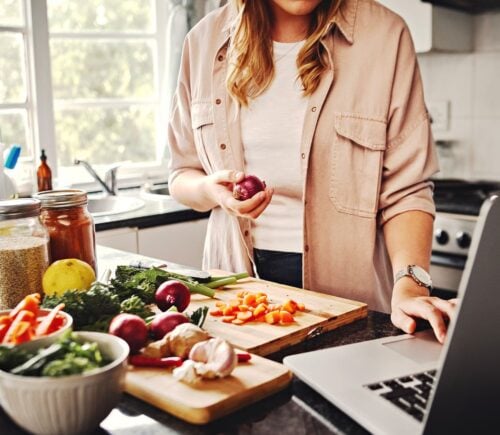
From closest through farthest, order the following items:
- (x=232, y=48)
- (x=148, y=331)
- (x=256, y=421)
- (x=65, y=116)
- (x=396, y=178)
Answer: (x=256, y=421), (x=148, y=331), (x=396, y=178), (x=232, y=48), (x=65, y=116)

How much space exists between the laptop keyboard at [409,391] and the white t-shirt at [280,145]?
0.77 m

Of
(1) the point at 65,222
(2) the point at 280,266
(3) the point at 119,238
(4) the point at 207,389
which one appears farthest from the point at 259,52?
(3) the point at 119,238

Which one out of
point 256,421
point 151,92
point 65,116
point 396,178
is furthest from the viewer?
point 151,92

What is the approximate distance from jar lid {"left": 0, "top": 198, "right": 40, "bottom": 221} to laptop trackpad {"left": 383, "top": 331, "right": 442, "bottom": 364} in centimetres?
65

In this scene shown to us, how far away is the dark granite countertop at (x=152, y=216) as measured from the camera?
2.60m

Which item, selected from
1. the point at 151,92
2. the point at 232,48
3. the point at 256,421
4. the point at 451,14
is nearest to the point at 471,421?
Answer: the point at 256,421

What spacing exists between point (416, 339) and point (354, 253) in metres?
0.55

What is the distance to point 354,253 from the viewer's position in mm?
1661

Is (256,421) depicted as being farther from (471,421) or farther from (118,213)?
(118,213)

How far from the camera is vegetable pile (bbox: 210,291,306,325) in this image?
1.24m

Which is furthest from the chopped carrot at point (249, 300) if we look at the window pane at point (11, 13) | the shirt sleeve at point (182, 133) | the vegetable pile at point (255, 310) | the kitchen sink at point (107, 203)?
the window pane at point (11, 13)

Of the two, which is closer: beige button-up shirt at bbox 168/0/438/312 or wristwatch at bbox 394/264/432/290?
wristwatch at bbox 394/264/432/290

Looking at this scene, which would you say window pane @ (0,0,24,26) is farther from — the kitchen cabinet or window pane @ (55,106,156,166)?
the kitchen cabinet

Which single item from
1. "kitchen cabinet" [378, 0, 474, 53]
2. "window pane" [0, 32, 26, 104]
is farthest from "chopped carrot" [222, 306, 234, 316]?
"window pane" [0, 32, 26, 104]
